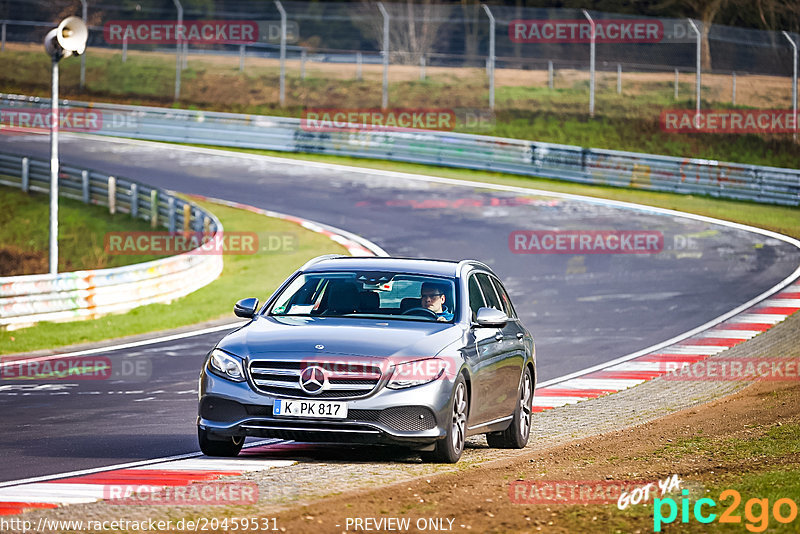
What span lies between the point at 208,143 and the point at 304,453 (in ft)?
118

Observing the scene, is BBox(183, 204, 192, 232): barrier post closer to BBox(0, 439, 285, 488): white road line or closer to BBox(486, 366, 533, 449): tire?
BBox(486, 366, 533, 449): tire

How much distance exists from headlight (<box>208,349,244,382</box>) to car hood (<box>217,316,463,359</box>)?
2.1 inches

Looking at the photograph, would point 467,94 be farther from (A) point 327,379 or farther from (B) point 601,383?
(A) point 327,379

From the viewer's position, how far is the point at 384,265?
10.6m

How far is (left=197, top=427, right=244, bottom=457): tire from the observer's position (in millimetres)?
9430

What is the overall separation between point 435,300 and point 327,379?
155 centimetres

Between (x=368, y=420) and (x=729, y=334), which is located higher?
(x=368, y=420)

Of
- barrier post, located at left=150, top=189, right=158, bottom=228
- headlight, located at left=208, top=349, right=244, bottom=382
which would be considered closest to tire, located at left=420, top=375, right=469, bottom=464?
headlight, located at left=208, top=349, right=244, bottom=382

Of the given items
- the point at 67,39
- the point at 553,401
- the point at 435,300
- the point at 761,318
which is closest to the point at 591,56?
the point at 761,318

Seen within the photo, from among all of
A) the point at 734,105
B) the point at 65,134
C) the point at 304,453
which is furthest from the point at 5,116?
the point at 304,453

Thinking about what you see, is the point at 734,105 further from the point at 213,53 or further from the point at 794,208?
the point at 213,53

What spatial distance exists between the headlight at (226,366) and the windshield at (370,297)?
39.6 inches

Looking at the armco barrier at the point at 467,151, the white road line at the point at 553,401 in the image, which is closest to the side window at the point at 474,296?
the white road line at the point at 553,401

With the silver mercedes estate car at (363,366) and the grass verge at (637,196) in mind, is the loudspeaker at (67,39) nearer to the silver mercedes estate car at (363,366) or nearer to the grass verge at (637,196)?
the silver mercedes estate car at (363,366)
